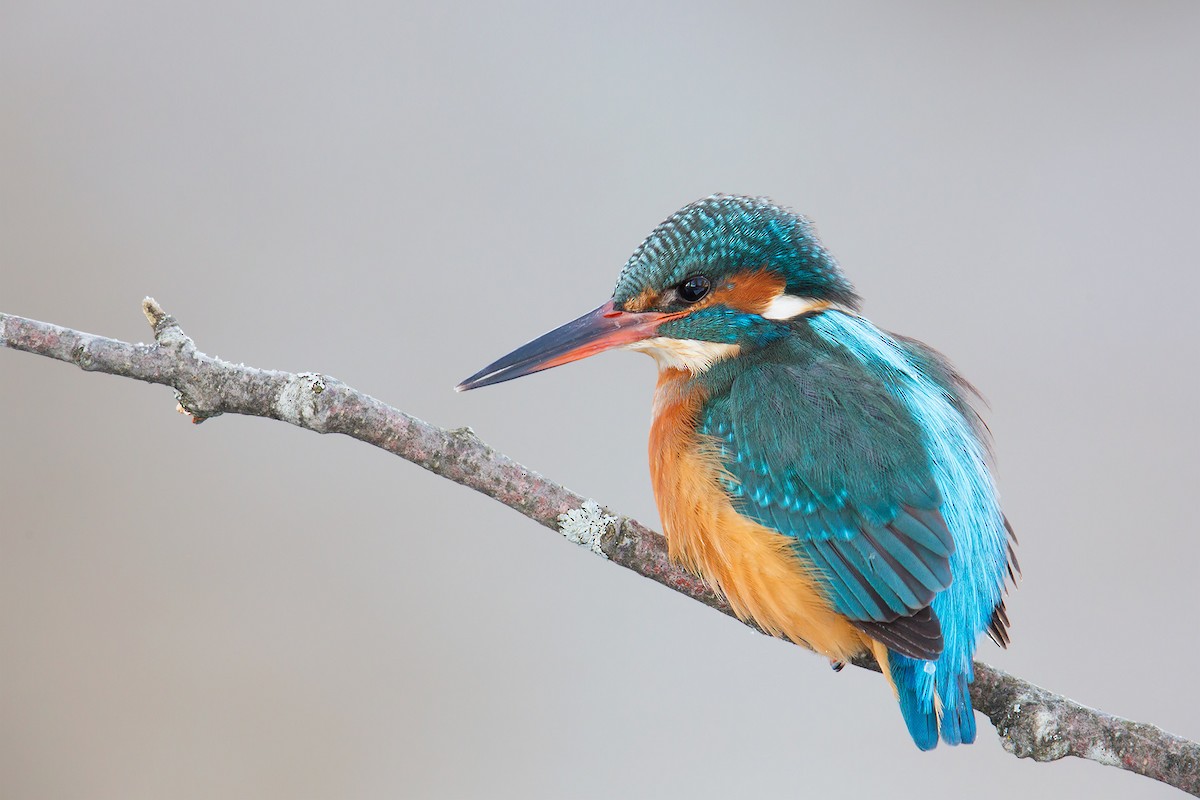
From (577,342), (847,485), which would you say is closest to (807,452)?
(847,485)

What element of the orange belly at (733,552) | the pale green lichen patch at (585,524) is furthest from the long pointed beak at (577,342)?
the pale green lichen patch at (585,524)

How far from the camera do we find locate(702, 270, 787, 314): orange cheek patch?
129 cm

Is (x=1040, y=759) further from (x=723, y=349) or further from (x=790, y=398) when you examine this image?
(x=723, y=349)

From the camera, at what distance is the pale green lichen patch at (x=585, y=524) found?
1.16 m

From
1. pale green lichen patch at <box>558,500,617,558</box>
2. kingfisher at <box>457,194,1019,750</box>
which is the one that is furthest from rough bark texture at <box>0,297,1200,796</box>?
kingfisher at <box>457,194,1019,750</box>

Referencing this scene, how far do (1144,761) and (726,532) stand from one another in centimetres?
52

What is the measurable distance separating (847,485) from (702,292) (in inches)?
12.5

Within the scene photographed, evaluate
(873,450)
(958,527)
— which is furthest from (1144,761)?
(873,450)

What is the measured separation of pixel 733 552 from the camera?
1185 mm

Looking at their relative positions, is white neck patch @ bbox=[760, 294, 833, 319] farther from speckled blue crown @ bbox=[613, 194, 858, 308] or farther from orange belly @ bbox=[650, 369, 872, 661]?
orange belly @ bbox=[650, 369, 872, 661]

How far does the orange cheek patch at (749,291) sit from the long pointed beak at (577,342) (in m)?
0.07

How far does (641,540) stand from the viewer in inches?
49.4

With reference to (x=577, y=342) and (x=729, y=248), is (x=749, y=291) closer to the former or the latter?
(x=729, y=248)

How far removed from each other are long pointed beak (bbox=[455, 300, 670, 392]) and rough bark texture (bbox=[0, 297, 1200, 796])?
184 millimetres
